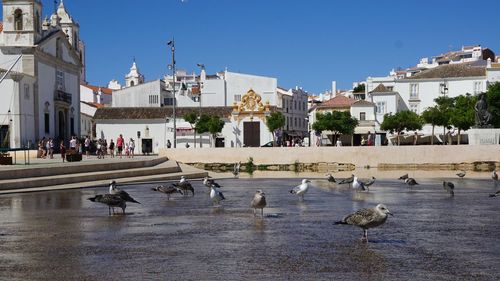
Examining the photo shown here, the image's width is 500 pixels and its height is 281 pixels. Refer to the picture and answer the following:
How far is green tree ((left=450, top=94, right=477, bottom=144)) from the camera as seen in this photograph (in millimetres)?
57906

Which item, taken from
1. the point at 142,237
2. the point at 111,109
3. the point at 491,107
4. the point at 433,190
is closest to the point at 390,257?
the point at 142,237

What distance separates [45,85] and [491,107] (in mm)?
35741

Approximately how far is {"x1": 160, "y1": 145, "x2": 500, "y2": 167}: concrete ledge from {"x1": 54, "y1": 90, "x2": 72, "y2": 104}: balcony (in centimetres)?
1510

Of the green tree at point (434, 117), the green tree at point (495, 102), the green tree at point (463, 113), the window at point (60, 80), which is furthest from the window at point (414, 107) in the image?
the window at point (60, 80)

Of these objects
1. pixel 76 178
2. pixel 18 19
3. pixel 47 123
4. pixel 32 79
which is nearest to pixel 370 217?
pixel 76 178

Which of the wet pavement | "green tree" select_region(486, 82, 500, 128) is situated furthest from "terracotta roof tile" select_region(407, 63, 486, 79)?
the wet pavement

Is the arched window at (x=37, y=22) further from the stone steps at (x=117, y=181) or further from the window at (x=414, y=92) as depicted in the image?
the window at (x=414, y=92)

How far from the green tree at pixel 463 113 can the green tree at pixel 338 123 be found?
36.6 feet

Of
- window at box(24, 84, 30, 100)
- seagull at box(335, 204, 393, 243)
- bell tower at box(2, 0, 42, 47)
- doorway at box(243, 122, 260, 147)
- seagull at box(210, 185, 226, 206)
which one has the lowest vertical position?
seagull at box(210, 185, 226, 206)

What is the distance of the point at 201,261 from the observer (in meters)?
8.73

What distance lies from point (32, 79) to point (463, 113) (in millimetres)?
34722

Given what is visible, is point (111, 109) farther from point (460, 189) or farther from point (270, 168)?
point (460, 189)

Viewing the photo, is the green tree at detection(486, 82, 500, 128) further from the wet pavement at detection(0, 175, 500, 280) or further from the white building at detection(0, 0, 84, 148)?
the wet pavement at detection(0, 175, 500, 280)

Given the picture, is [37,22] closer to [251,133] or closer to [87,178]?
[251,133]
